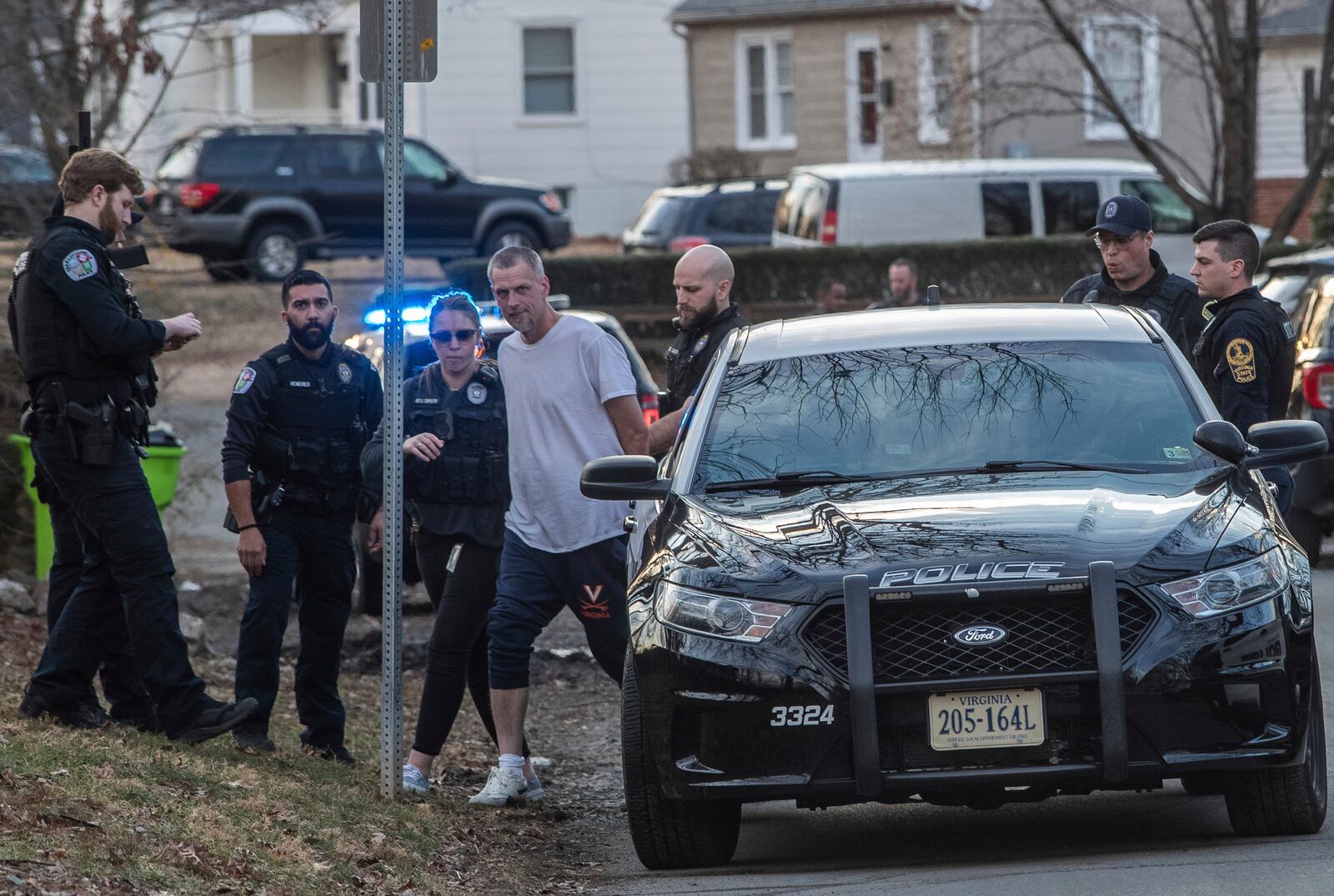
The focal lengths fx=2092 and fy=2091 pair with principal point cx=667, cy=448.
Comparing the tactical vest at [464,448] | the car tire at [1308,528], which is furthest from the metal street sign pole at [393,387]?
the car tire at [1308,528]

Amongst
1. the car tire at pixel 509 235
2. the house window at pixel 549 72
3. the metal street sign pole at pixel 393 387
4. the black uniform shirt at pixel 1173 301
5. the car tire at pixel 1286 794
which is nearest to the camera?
the car tire at pixel 1286 794

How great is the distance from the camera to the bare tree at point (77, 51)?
12328mm

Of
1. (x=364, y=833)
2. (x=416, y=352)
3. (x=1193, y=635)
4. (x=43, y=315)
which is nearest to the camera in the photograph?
(x=1193, y=635)

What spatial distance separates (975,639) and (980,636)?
0.05 ft

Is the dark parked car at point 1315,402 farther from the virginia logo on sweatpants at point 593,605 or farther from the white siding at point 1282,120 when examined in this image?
the white siding at point 1282,120

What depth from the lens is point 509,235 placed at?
94.6ft

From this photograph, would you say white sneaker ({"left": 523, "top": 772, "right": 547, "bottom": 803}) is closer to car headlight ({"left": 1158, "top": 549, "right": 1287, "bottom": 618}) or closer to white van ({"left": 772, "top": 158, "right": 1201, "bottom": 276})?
car headlight ({"left": 1158, "top": 549, "right": 1287, "bottom": 618})

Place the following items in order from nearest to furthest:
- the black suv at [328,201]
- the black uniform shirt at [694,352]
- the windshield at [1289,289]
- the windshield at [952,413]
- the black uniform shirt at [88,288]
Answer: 1. the windshield at [952,413]
2. the black uniform shirt at [88,288]
3. the black uniform shirt at [694,352]
4. the windshield at [1289,289]
5. the black suv at [328,201]

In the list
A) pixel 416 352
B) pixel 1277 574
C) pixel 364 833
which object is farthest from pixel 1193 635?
pixel 416 352

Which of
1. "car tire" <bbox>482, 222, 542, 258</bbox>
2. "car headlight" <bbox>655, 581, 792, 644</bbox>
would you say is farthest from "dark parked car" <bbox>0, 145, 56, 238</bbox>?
"car tire" <bbox>482, 222, 542, 258</bbox>

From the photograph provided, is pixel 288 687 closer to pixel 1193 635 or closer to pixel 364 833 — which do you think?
pixel 364 833

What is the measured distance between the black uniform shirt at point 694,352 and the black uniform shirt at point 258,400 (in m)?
1.13

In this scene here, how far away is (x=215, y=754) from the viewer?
725cm

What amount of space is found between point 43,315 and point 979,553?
10.9 ft
